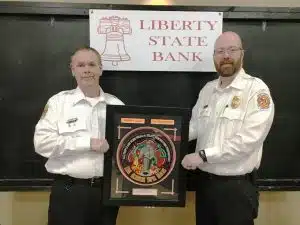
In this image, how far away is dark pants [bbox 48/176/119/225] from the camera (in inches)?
78.4

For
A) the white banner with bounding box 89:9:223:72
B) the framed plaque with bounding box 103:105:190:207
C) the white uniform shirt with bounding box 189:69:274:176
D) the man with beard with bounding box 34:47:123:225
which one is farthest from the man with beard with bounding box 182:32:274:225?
the man with beard with bounding box 34:47:123:225

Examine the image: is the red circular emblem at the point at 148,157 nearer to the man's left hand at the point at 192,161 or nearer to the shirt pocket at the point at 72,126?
the man's left hand at the point at 192,161

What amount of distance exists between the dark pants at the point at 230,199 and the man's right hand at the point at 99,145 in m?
0.59

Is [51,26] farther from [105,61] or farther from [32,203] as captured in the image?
[32,203]

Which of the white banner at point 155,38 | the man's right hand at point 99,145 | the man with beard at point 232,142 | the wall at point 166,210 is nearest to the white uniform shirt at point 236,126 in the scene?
the man with beard at point 232,142

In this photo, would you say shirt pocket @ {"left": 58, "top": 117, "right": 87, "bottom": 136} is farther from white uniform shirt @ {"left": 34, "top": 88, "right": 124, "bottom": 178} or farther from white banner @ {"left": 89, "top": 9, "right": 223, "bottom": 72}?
white banner @ {"left": 89, "top": 9, "right": 223, "bottom": 72}

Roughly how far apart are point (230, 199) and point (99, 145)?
2.42 ft

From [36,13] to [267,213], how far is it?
200 centimetres

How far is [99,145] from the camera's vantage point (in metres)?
1.94

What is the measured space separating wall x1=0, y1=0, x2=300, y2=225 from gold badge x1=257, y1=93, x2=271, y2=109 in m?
0.83

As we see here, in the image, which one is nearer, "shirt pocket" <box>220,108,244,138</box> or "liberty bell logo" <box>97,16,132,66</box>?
"shirt pocket" <box>220,108,244,138</box>

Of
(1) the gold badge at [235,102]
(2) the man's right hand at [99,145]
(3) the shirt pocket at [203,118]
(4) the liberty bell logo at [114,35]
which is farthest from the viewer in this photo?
(4) the liberty bell logo at [114,35]

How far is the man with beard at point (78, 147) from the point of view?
6.47 feet

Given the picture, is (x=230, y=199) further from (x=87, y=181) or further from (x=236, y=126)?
(x=87, y=181)
